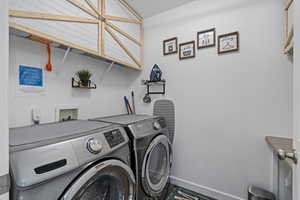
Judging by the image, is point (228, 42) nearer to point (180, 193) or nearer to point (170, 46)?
point (170, 46)

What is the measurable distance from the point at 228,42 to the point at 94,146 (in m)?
1.70

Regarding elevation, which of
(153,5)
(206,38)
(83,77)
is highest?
(153,5)

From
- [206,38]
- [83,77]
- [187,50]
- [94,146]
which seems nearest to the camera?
[94,146]

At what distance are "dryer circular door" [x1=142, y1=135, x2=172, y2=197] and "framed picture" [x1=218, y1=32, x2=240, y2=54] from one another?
1208mm

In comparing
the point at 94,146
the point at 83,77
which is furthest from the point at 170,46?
the point at 94,146

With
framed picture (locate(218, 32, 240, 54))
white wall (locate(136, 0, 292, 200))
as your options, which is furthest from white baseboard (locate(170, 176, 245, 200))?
framed picture (locate(218, 32, 240, 54))

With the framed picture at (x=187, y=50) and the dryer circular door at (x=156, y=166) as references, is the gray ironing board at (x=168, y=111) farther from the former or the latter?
the framed picture at (x=187, y=50)

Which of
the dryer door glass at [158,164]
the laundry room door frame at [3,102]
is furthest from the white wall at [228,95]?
the laundry room door frame at [3,102]

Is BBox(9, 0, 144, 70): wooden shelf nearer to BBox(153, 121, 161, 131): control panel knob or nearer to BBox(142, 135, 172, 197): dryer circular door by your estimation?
BBox(153, 121, 161, 131): control panel knob

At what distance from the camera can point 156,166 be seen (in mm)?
1568

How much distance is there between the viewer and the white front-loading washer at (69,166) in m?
0.56

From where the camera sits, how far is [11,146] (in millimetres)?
636

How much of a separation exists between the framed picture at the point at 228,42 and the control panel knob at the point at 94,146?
62.9 inches

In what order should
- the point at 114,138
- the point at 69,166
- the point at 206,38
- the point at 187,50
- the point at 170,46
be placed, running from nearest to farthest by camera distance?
1. the point at 69,166
2. the point at 114,138
3. the point at 206,38
4. the point at 187,50
5. the point at 170,46
